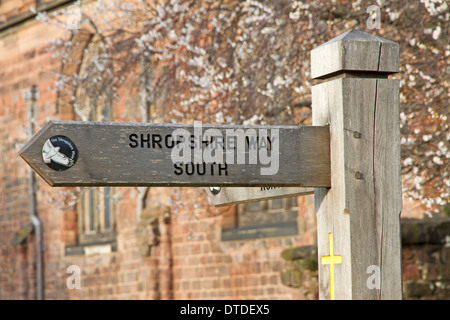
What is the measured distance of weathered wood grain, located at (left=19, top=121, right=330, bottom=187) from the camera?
11.3 ft

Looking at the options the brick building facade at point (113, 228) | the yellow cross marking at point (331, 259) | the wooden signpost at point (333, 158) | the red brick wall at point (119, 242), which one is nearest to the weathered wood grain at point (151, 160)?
the wooden signpost at point (333, 158)

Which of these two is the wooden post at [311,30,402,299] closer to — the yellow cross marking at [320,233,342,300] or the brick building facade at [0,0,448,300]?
the yellow cross marking at [320,233,342,300]

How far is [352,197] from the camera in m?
3.63

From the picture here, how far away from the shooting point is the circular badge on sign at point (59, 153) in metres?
3.39

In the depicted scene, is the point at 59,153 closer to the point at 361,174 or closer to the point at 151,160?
the point at 151,160

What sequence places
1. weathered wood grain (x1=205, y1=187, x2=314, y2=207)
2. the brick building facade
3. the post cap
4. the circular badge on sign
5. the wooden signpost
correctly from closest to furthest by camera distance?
the circular badge on sign, the wooden signpost, the post cap, weathered wood grain (x1=205, y1=187, x2=314, y2=207), the brick building facade

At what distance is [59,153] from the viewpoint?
11.2 ft

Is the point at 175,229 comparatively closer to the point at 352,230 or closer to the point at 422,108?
the point at 422,108

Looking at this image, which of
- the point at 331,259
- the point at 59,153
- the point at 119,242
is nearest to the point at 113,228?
the point at 119,242

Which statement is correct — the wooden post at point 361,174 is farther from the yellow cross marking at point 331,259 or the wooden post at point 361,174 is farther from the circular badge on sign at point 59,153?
the circular badge on sign at point 59,153

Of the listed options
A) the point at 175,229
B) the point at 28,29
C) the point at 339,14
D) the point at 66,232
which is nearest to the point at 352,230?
the point at 339,14

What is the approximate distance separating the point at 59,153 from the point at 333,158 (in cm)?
101

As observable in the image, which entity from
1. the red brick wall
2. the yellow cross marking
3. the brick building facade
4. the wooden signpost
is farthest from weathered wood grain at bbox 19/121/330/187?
the red brick wall

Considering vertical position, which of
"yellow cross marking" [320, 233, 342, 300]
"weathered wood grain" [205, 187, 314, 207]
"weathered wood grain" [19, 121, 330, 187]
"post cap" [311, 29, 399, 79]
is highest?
"post cap" [311, 29, 399, 79]
